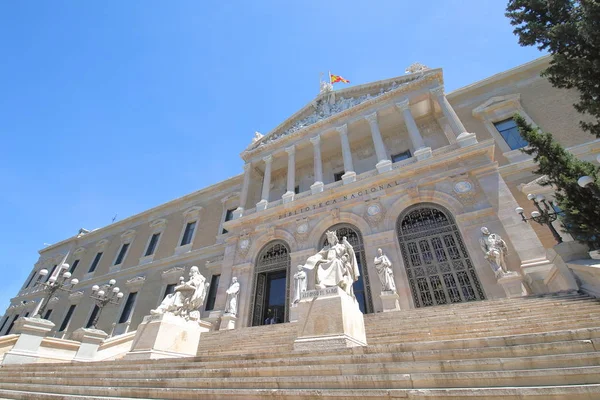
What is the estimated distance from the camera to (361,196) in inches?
503

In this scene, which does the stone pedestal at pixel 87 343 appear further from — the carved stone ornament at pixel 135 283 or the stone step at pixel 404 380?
the carved stone ornament at pixel 135 283

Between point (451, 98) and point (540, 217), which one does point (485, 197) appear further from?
point (451, 98)

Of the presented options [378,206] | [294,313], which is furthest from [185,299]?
[378,206]

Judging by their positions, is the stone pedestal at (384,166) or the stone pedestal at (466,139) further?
the stone pedestal at (384,166)

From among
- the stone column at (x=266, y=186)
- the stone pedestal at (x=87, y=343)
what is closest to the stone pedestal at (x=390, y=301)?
the stone column at (x=266, y=186)

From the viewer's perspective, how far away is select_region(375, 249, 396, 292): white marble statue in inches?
381

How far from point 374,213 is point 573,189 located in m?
6.29

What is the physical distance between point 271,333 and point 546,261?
326 inches

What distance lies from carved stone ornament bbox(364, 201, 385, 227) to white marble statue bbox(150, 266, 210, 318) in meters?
7.02

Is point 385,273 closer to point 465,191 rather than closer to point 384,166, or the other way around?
point 465,191

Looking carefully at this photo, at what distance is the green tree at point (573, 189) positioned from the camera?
6.43 meters

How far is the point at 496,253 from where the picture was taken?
863 cm

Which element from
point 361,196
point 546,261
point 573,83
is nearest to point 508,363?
point 546,261

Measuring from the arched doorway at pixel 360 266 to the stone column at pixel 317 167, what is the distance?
7.47 ft
